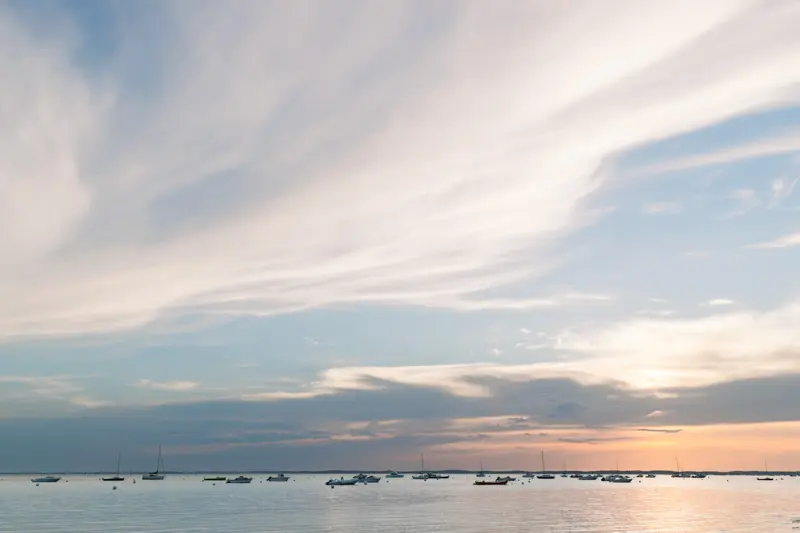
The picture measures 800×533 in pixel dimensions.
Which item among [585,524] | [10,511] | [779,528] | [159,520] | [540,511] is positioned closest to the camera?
[779,528]

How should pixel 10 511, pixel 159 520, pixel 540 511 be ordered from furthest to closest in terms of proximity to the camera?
pixel 10 511 < pixel 540 511 < pixel 159 520

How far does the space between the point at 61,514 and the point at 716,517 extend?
139914 millimetres

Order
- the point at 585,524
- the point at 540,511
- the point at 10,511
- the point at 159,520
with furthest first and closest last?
the point at 10,511
the point at 540,511
the point at 159,520
the point at 585,524

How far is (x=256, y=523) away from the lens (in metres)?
128

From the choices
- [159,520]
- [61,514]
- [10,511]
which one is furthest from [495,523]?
[10,511]

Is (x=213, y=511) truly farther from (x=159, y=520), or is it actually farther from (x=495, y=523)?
(x=495, y=523)

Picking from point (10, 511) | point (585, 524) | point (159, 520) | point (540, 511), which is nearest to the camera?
point (585, 524)

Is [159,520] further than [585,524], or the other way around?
[159,520]

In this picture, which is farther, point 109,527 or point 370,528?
point 109,527

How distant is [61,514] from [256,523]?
6154cm

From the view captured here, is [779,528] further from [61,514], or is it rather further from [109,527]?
[61,514]

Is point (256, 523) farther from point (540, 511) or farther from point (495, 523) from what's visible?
point (540, 511)

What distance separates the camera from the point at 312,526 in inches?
4813

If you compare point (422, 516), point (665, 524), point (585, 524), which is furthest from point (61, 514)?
point (665, 524)
